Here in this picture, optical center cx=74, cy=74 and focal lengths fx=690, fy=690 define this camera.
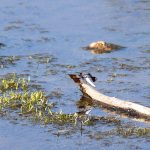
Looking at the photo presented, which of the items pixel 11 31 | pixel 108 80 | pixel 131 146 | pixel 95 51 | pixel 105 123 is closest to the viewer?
pixel 131 146

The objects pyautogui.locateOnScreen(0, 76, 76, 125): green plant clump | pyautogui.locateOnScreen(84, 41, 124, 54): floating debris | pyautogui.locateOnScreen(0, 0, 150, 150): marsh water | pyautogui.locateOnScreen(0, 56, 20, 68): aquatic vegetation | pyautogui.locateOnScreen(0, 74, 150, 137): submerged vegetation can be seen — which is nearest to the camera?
pyautogui.locateOnScreen(0, 0, 150, 150): marsh water

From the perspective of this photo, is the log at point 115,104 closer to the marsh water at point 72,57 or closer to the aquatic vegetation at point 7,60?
the marsh water at point 72,57

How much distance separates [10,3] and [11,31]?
2760 mm

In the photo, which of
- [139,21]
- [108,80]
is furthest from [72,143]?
[139,21]

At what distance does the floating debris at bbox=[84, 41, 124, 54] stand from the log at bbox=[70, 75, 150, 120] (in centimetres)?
298

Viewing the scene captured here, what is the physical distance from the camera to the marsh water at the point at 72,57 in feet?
24.4

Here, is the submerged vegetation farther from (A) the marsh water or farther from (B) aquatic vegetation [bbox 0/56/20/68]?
(B) aquatic vegetation [bbox 0/56/20/68]

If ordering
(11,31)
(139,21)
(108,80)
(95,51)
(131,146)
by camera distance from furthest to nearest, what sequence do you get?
(139,21)
(11,31)
(95,51)
(108,80)
(131,146)

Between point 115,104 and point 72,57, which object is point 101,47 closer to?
point 72,57

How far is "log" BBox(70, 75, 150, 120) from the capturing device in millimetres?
7863

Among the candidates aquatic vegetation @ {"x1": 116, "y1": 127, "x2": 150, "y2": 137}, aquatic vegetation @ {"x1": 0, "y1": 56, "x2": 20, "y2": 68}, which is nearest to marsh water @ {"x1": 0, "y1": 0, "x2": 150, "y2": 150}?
aquatic vegetation @ {"x1": 0, "y1": 56, "x2": 20, "y2": 68}

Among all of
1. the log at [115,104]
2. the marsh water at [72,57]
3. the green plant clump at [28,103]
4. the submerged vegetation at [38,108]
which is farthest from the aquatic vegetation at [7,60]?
the log at [115,104]

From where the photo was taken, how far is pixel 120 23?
14.1 meters

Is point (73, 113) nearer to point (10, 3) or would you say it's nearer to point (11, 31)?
point (11, 31)
